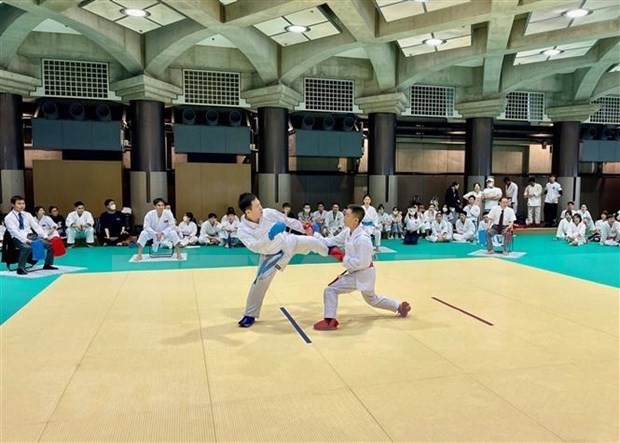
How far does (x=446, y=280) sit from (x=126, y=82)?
852 centimetres

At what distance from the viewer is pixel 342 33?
980 centimetres

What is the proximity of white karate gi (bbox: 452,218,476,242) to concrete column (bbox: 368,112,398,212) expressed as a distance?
193 centimetres

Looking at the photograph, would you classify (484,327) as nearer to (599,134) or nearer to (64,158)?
(64,158)

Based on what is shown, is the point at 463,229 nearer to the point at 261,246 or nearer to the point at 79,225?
the point at 261,246

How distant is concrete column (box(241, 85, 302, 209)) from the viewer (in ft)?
38.6

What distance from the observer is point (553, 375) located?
3072 millimetres

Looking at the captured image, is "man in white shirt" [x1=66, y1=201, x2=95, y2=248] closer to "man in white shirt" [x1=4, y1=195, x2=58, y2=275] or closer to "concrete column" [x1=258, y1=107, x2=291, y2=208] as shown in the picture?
"man in white shirt" [x1=4, y1=195, x2=58, y2=275]

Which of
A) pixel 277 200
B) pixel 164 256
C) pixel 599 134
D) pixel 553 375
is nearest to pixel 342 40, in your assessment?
Result: pixel 277 200

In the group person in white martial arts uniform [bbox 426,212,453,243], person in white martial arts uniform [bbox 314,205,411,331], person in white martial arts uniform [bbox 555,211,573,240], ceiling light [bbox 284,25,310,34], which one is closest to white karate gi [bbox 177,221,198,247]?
ceiling light [bbox 284,25,310,34]

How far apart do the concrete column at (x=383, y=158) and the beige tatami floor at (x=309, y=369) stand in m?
7.47

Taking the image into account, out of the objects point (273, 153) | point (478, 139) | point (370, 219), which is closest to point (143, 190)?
point (273, 153)

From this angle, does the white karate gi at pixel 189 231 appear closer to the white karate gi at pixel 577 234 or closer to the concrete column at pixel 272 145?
the concrete column at pixel 272 145

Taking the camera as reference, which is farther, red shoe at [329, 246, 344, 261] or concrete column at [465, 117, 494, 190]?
concrete column at [465, 117, 494, 190]

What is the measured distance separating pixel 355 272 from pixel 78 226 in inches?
313
